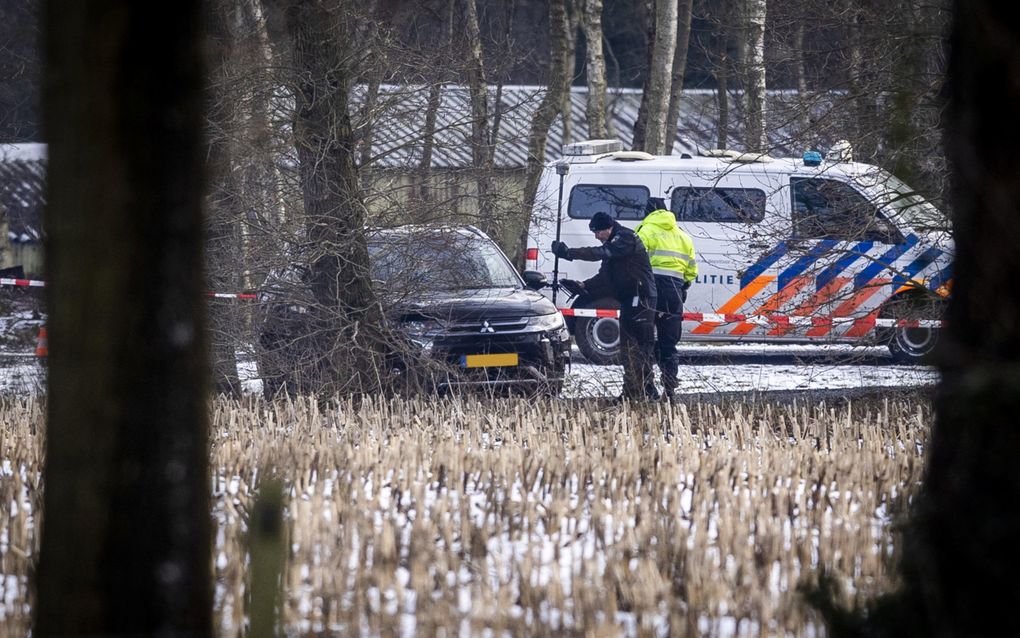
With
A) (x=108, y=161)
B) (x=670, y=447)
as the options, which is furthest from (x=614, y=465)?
(x=108, y=161)

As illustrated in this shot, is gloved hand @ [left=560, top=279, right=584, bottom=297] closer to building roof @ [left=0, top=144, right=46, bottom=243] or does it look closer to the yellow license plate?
the yellow license plate

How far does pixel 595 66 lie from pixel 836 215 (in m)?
11.3

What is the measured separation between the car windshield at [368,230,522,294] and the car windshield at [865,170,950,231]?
3.14 metres

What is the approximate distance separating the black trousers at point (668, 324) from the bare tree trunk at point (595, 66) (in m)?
9.29

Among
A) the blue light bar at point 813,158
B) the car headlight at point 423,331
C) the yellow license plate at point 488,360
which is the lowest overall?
the yellow license plate at point 488,360

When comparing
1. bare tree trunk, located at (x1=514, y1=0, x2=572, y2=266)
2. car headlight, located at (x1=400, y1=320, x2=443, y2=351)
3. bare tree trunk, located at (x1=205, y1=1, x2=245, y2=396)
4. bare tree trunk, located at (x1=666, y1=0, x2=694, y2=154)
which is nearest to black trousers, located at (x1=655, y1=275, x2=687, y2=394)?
car headlight, located at (x1=400, y1=320, x2=443, y2=351)

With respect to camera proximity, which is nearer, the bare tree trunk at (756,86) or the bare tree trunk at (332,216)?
the bare tree trunk at (332,216)

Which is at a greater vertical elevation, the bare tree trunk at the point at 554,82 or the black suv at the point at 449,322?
the bare tree trunk at the point at 554,82

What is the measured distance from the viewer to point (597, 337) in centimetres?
1368

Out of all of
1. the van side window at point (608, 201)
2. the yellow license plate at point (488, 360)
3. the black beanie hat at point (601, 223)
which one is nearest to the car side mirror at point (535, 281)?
the black beanie hat at point (601, 223)

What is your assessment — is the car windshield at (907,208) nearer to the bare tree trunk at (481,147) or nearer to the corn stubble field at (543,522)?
the corn stubble field at (543,522)

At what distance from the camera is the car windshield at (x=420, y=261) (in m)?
9.30

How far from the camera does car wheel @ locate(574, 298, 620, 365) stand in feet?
44.7

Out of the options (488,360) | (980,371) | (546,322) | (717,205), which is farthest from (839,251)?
(980,371)
